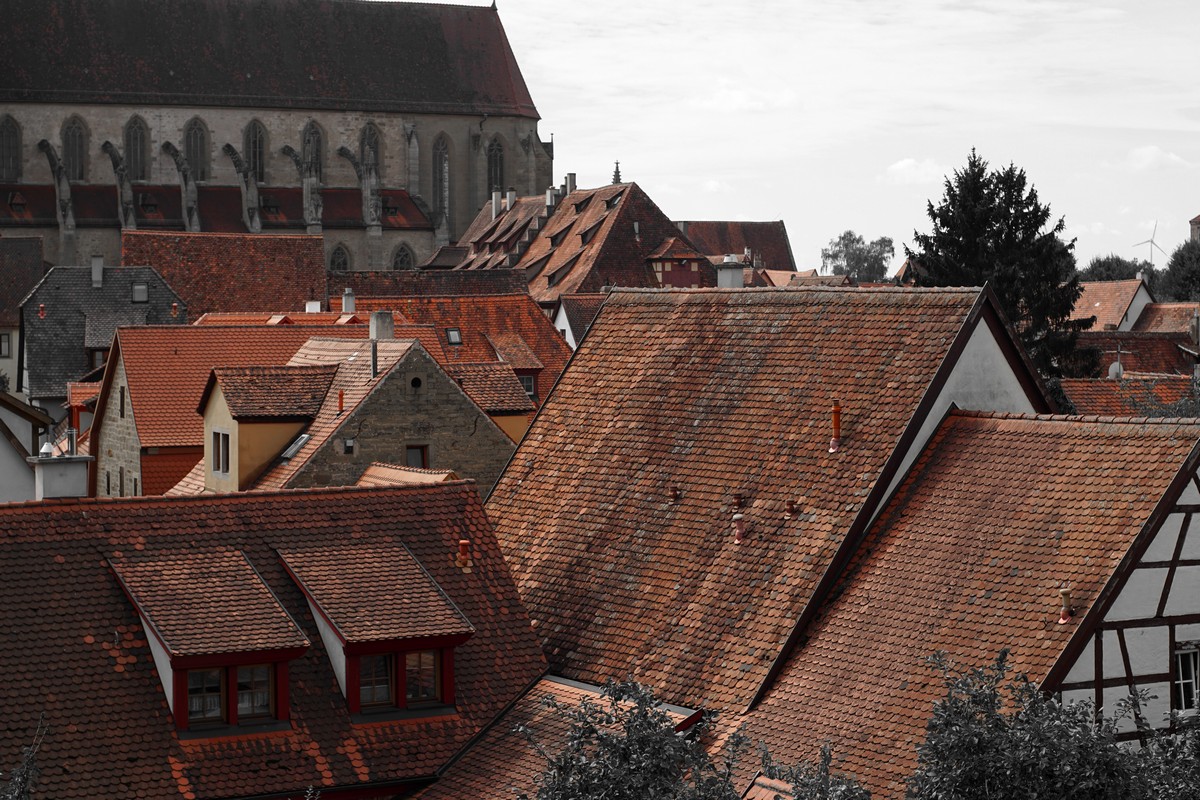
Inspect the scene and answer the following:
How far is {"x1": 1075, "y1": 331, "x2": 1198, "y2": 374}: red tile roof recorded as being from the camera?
60.5m

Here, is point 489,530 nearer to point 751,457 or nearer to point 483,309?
point 751,457

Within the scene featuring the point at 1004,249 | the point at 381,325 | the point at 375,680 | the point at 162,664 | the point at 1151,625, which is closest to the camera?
the point at 1151,625

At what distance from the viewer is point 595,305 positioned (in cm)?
7119

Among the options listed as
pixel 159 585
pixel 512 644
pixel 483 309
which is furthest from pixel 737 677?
pixel 483 309

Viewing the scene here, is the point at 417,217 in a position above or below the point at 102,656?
above

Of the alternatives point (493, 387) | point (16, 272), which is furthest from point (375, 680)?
point (16, 272)

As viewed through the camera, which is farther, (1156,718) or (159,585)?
(159,585)

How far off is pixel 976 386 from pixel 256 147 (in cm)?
9812

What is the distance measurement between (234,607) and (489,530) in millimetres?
3837

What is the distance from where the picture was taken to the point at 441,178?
4599 inches

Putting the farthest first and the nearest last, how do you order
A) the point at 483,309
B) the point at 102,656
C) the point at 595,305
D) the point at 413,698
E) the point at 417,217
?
the point at 417,217, the point at 595,305, the point at 483,309, the point at 413,698, the point at 102,656

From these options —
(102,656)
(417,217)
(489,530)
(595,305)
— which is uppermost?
(417,217)

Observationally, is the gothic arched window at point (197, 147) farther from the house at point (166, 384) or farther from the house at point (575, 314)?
the house at point (166, 384)

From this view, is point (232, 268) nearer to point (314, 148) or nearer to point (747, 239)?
point (314, 148)
